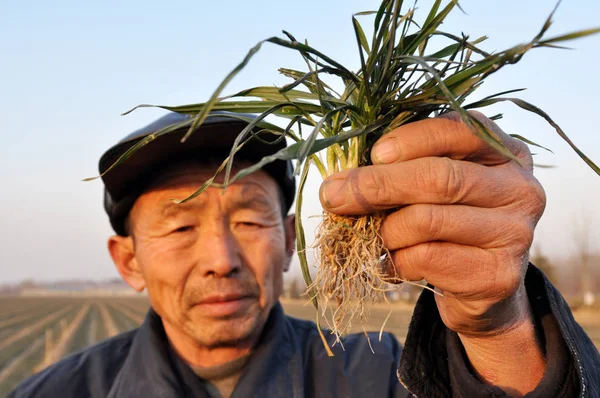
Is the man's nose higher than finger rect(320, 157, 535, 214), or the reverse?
finger rect(320, 157, 535, 214)

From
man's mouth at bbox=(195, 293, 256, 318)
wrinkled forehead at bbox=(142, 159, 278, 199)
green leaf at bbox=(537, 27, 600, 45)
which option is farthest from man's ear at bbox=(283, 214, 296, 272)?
green leaf at bbox=(537, 27, 600, 45)

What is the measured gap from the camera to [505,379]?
1.55 meters

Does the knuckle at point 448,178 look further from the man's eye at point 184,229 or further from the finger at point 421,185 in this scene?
the man's eye at point 184,229

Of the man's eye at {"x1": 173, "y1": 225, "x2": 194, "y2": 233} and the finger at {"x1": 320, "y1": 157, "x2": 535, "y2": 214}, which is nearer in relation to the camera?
the finger at {"x1": 320, "y1": 157, "x2": 535, "y2": 214}

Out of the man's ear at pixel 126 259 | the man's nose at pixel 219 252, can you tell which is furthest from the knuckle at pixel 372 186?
the man's ear at pixel 126 259

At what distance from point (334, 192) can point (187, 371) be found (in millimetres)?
1533

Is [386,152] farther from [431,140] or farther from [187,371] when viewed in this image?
[187,371]

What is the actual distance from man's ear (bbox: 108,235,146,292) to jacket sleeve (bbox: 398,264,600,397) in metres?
1.61

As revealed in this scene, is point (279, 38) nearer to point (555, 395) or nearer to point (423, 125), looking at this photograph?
point (423, 125)

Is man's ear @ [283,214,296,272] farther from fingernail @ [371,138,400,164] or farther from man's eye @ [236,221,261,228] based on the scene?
fingernail @ [371,138,400,164]

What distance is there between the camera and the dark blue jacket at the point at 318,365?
1.55 metres

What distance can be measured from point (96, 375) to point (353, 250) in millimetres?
1770

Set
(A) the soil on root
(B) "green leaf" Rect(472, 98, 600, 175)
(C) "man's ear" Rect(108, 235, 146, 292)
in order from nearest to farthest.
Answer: (B) "green leaf" Rect(472, 98, 600, 175)
(A) the soil on root
(C) "man's ear" Rect(108, 235, 146, 292)

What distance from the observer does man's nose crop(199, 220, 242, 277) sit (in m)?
2.30
